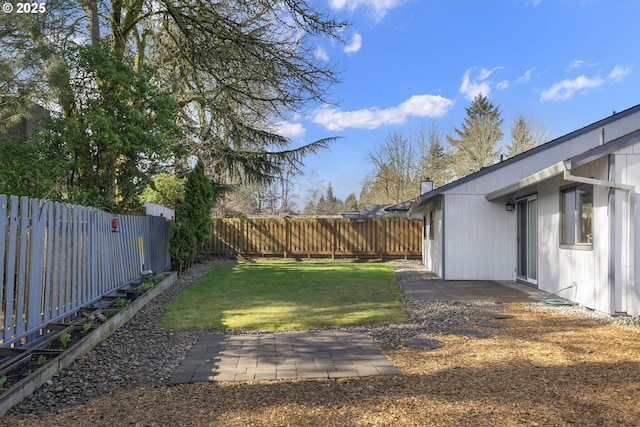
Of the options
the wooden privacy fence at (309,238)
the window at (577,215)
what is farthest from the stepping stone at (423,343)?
the wooden privacy fence at (309,238)

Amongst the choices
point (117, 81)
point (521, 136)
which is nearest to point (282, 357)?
point (117, 81)

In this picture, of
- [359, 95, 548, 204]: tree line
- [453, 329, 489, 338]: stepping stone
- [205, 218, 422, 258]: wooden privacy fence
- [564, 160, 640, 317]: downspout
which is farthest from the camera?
[359, 95, 548, 204]: tree line

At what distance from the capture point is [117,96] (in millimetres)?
9109

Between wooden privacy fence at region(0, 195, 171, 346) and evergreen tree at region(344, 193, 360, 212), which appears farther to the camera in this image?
evergreen tree at region(344, 193, 360, 212)

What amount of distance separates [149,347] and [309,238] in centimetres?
1358

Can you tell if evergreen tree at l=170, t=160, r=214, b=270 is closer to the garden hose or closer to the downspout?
the garden hose

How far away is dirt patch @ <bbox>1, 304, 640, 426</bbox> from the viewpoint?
115 inches

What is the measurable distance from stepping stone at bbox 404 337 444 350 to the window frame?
381cm

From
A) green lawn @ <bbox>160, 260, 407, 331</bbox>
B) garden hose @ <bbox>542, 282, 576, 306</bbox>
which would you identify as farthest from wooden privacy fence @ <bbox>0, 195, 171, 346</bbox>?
garden hose @ <bbox>542, 282, 576, 306</bbox>

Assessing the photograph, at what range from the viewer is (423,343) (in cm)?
504

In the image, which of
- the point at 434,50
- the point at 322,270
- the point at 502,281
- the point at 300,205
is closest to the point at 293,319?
the point at 502,281

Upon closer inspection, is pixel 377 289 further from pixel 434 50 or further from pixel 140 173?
pixel 434 50

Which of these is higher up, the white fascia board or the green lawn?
the white fascia board

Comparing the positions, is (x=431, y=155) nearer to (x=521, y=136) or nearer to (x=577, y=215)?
(x=521, y=136)
